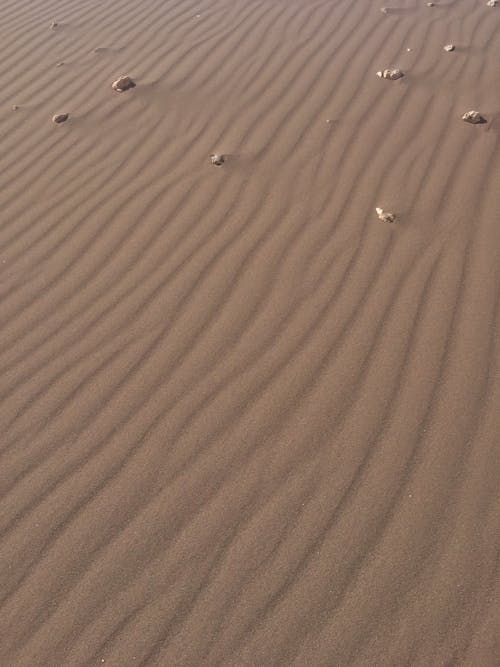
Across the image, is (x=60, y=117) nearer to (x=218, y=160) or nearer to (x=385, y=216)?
(x=218, y=160)

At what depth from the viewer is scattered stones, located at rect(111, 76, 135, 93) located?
4.11 meters

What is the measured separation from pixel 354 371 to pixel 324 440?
0.33 m

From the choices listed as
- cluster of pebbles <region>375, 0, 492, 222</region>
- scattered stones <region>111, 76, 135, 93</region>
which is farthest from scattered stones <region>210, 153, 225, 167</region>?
scattered stones <region>111, 76, 135, 93</region>

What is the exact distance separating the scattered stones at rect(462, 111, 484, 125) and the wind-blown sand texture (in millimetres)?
75

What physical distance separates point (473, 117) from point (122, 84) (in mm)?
2290

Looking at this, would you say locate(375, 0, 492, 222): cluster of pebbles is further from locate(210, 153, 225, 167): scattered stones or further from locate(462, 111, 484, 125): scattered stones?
locate(210, 153, 225, 167): scattered stones

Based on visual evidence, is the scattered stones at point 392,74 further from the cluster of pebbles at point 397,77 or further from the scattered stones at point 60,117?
the scattered stones at point 60,117

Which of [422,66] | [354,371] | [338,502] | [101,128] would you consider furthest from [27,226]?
[422,66]

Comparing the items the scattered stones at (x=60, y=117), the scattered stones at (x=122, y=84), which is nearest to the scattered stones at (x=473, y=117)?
the scattered stones at (x=122, y=84)

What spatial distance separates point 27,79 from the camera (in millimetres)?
4531

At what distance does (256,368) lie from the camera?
233cm

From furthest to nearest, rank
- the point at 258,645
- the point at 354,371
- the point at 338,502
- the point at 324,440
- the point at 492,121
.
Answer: the point at 492,121, the point at 354,371, the point at 324,440, the point at 338,502, the point at 258,645

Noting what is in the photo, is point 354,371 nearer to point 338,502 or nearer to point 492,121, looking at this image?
point 338,502

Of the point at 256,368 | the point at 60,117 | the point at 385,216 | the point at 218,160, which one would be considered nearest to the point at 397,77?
the point at 218,160
